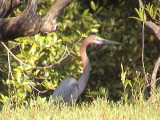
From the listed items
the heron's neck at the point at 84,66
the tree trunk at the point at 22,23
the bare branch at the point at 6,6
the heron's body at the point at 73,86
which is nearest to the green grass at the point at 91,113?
the tree trunk at the point at 22,23

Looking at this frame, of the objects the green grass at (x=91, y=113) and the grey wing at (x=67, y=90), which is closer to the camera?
the green grass at (x=91, y=113)

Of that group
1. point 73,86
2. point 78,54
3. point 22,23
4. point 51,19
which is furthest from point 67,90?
point 22,23

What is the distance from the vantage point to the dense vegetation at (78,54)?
10453 mm

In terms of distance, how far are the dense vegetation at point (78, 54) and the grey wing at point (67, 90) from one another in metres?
0.37

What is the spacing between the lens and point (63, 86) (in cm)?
1020

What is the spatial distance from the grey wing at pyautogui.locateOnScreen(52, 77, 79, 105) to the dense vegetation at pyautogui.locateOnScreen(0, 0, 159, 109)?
1.20 ft

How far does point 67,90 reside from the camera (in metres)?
10.2

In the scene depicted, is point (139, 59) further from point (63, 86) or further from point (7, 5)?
point (7, 5)

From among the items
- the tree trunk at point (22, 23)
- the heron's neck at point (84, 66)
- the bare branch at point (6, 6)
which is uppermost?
the bare branch at point (6, 6)

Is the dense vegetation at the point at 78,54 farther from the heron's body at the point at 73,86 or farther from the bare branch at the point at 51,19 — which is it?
the bare branch at the point at 51,19

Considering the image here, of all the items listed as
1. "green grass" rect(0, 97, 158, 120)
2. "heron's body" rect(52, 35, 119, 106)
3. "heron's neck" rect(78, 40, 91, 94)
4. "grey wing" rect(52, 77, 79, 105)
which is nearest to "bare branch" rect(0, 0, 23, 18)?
"green grass" rect(0, 97, 158, 120)

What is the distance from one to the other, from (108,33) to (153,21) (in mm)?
3455

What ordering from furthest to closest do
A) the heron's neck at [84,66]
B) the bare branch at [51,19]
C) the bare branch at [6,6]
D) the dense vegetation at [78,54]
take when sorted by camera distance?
the heron's neck at [84,66] → the dense vegetation at [78,54] → the bare branch at [51,19] → the bare branch at [6,6]

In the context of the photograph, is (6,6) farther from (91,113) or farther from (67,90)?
(67,90)
